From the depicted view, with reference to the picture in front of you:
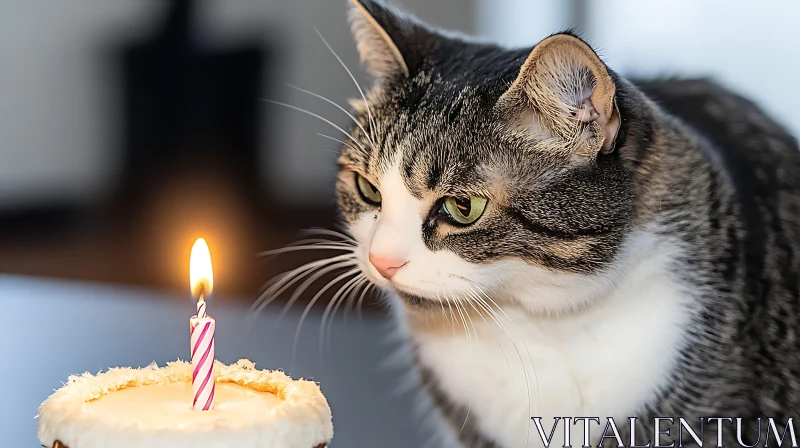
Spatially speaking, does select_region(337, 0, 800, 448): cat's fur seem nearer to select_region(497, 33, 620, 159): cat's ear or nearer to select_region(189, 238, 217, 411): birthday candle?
select_region(497, 33, 620, 159): cat's ear

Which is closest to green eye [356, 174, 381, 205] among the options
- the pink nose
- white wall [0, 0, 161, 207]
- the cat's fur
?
the cat's fur

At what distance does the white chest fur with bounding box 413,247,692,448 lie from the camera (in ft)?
3.19

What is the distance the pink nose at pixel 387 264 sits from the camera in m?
0.88

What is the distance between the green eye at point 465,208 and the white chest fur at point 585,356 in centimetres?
16

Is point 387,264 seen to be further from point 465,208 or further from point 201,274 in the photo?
point 201,274

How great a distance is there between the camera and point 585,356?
3.24 feet

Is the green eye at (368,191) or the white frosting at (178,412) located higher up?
the green eye at (368,191)

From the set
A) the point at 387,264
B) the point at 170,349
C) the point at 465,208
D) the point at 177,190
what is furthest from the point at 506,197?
the point at 177,190

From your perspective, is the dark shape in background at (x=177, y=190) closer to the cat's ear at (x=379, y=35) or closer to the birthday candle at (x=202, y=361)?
the cat's ear at (x=379, y=35)

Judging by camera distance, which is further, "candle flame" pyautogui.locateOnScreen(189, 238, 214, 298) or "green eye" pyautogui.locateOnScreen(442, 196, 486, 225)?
"green eye" pyautogui.locateOnScreen(442, 196, 486, 225)

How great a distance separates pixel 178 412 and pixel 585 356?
0.52m

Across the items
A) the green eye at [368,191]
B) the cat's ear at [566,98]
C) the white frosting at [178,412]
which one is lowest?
the white frosting at [178,412]

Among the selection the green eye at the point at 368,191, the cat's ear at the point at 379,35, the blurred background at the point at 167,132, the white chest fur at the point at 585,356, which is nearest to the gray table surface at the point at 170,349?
the blurred background at the point at 167,132

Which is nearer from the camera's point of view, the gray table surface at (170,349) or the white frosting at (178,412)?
the white frosting at (178,412)
